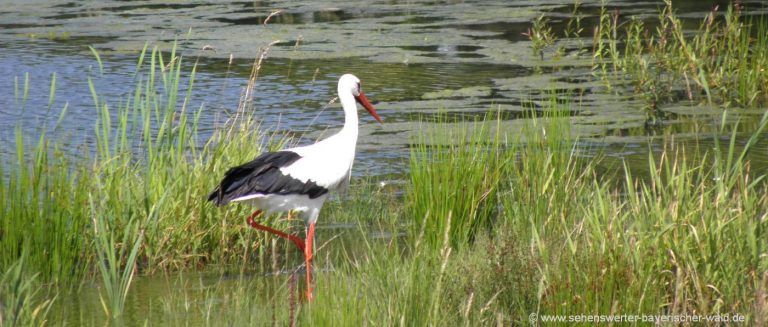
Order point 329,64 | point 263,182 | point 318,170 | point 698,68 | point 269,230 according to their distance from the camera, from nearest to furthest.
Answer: point 263,182 < point 269,230 < point 318,170 < point 698,68 < point 329,64

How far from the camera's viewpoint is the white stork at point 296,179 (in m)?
4.88

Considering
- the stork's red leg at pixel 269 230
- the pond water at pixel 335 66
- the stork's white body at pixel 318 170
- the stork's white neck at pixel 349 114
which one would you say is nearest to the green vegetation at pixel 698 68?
the pond water at pixel 335 66

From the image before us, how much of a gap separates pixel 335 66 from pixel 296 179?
5.92 m

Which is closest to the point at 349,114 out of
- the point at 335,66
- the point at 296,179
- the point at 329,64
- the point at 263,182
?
the point at 296,179

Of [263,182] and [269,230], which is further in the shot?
[269,230]

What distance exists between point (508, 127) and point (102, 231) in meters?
4.51

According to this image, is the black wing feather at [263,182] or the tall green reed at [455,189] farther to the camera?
the tall green reed at [455,189]

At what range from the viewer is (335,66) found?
11.0 m

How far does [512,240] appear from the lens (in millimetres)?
4027

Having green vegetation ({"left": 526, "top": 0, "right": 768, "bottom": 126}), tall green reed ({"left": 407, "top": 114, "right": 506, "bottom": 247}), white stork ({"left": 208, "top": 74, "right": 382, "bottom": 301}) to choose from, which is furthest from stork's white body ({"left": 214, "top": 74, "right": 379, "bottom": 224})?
green vegetation ({"left": 526, "top": 0, "right": 768, "bottom": 126})

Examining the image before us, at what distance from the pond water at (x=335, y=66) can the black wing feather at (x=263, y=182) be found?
44cm

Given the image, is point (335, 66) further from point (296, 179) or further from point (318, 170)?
point (296, 179)

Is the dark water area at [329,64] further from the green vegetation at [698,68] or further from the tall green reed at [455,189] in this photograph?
the tall green reed at [455,189]

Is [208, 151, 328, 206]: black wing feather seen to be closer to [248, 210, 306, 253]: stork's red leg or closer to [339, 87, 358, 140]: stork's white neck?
[248, 210, 306, 253]: stork's red leg
